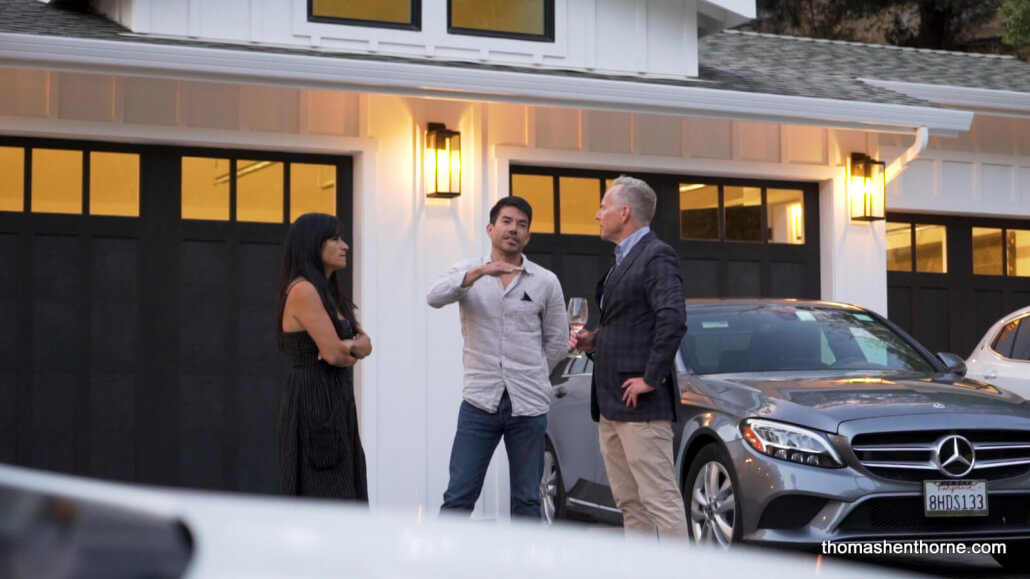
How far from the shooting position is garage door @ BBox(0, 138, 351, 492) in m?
11.0

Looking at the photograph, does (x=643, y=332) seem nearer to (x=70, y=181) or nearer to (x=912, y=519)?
(x=912, y=519)

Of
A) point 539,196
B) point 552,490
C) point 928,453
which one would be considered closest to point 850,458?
point 928,453

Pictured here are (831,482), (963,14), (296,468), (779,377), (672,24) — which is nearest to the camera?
(296,468)

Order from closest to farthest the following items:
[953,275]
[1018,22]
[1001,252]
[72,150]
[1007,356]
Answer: [1007,356] → [72,150] → [953,275] → [1001,252] → [1018,22]

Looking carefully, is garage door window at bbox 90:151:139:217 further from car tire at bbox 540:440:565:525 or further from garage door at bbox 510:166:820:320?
car tire at bbox 540:440:565:525

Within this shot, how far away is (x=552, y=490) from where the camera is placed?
9.96 m

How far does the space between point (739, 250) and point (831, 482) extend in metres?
6.27

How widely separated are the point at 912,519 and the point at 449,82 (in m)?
5.23

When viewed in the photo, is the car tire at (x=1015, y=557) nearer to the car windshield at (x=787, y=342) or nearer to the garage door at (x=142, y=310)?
the car windshield at (x=787, y=342)

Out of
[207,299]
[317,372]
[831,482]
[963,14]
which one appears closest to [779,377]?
[831,482]

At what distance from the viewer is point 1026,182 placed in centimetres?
1506

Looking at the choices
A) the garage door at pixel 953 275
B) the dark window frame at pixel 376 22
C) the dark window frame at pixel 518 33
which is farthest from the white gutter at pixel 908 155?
the dark window frame at pixel 376 22

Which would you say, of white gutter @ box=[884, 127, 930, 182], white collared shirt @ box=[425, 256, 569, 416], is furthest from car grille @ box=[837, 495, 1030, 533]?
white gutter @ box=[884, 127, 930, 182]

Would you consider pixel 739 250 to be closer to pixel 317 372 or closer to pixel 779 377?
pixel 779 377
